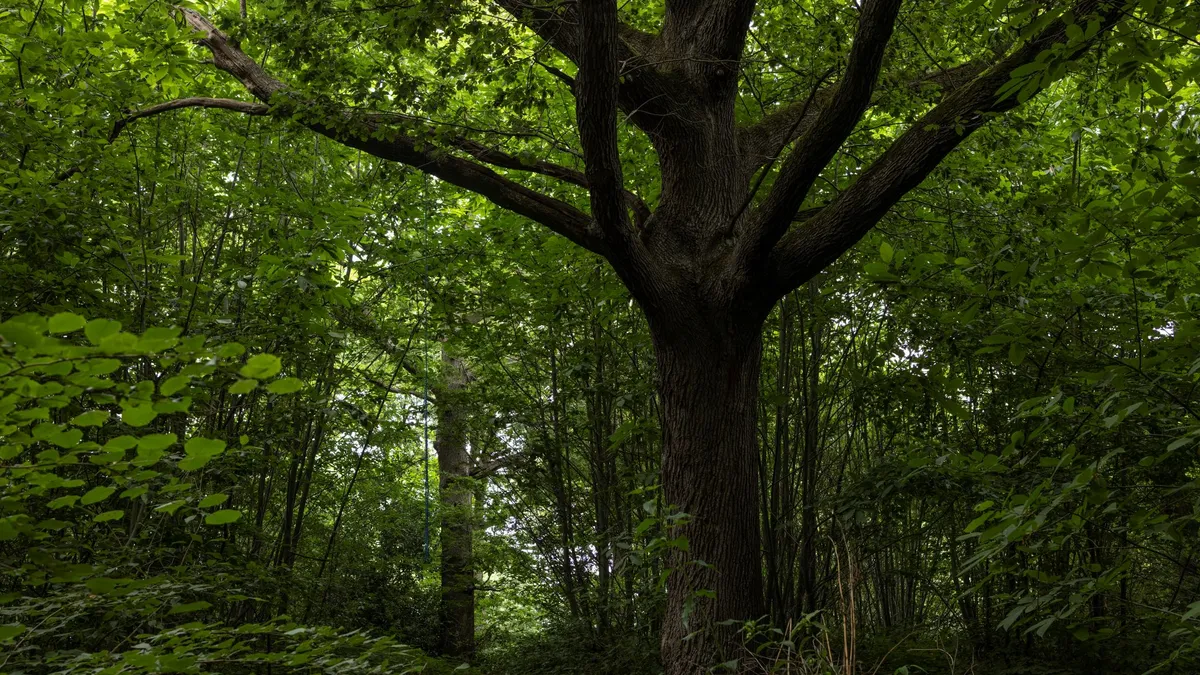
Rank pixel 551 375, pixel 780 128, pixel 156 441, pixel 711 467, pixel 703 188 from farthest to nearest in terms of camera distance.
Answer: pixel 551 375, pixel 780 128, pixel 703 188, pixel 711 467, pixel 156 441

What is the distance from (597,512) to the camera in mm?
6449

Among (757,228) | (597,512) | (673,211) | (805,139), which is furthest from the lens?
(597,512)

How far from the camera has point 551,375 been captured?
6.78 m

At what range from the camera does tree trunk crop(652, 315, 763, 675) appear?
3.98 metres

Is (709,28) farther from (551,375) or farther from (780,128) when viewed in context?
(551,375)

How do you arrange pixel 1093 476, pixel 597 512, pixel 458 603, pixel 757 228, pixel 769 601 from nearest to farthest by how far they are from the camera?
1. pixel 1093 476
2. pixel 757 228
3. pixel 769 601
4. pixel 597 512
5. pixel 458 603

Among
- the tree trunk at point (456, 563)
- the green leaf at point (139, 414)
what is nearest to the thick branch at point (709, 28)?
the green leaf at point (139, 414)

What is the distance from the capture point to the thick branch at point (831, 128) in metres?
3.27

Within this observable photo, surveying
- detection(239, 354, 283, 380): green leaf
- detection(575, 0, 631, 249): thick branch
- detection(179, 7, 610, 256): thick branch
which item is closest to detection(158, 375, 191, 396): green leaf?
detection(239, 354, 283, 380): green leaf

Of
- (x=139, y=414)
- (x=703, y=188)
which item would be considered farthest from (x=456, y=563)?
(x=139, y=414)

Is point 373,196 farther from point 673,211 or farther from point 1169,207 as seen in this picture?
point 1169,207

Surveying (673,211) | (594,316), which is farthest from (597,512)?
(673,211)

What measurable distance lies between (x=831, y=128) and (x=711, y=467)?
1668mm

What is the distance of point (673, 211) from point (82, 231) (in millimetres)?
2803
